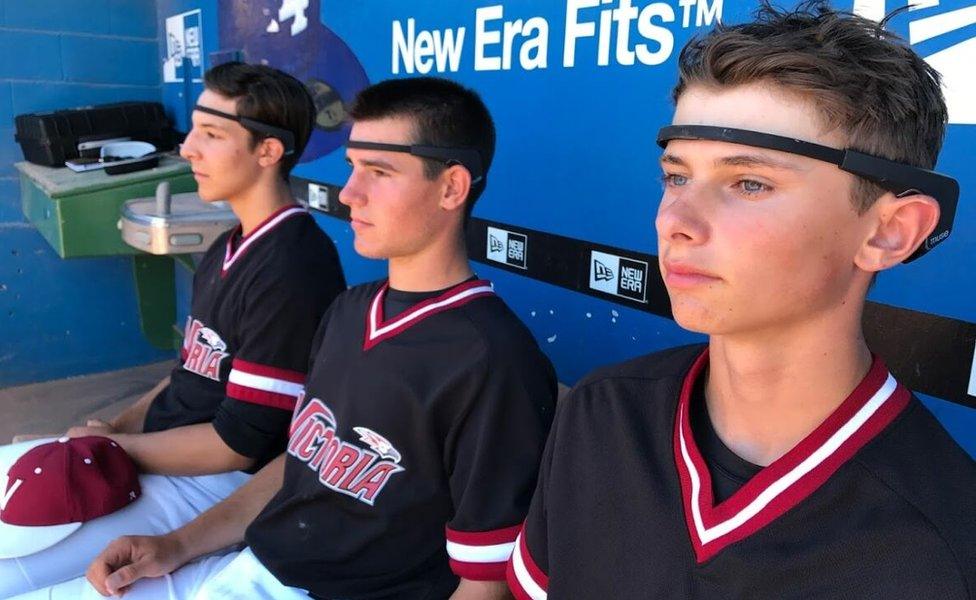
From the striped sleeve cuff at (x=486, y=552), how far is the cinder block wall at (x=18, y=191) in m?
3.73

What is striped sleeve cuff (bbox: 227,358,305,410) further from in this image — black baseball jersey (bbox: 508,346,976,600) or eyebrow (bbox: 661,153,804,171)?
eyebrow (bbox: 661,153,804,171)

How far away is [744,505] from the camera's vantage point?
87 centimetres

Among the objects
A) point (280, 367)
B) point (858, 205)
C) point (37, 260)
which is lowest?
point (37, 260)

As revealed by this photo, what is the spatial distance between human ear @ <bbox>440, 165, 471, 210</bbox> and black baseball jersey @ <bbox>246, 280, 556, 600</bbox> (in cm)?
17

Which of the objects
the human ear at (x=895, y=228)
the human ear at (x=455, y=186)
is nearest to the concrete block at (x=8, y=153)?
the human ear at (x=455, y=186)

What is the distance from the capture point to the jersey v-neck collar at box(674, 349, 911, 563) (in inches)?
33.4

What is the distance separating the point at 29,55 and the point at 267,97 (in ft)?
8.63

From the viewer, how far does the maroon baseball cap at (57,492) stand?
5.50 ft

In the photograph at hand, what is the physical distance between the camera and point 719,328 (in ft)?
2.80

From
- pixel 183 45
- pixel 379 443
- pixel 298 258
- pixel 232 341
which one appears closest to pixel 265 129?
pixel 298 258

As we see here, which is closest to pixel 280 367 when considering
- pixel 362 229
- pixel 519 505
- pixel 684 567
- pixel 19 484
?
pixel 362 229

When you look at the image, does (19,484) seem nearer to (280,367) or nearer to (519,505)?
(280,367)

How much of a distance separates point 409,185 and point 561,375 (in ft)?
2.82

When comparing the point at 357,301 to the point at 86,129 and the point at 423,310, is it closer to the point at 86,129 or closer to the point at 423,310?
the point at 423,310
